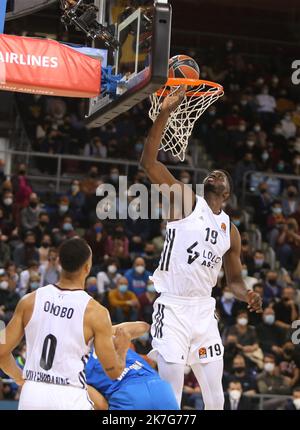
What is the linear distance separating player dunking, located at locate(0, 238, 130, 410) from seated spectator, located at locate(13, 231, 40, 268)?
9.59 meters

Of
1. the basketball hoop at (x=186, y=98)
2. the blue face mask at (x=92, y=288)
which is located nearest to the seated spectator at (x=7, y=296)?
the blue face mask at (x=92, y=288)

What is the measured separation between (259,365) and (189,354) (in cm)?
718

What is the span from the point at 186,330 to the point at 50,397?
1.82 meters

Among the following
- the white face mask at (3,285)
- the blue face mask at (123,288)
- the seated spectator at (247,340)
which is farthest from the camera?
the blue face mask at (123,288)

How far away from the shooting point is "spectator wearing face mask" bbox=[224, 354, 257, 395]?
13739 millimetres

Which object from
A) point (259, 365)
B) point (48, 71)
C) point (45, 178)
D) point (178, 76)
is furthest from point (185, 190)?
point (45, 178)

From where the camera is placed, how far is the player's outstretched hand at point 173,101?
7.28m

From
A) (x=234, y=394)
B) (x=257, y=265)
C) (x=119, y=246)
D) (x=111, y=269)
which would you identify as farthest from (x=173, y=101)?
(x=257, y=265)

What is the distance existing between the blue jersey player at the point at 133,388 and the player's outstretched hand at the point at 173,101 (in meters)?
1.96

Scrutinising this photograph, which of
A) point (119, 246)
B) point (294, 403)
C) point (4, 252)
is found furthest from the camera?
point (119, 246)

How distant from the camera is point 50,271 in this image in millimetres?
14852

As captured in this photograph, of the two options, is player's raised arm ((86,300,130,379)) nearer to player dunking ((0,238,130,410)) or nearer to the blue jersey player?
player dunking ((0,238,130,410))

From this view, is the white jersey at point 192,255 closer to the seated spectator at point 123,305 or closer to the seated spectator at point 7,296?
the seated spectator at point 7,296

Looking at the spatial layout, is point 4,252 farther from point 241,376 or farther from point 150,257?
point 241,376
